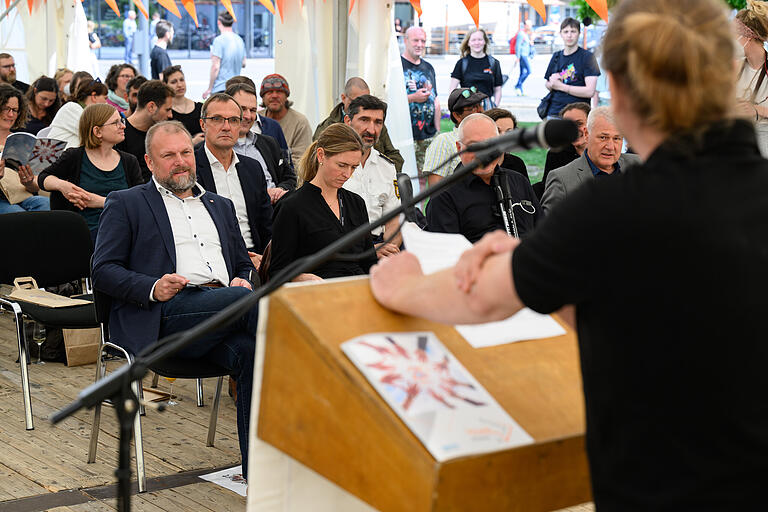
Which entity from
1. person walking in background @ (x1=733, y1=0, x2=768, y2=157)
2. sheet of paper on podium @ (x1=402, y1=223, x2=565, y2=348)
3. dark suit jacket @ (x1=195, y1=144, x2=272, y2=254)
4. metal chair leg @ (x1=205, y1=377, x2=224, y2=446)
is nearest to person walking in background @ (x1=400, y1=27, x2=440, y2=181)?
dark suit jacket @ (x1=195, y1=144, x2=272, y2=254)

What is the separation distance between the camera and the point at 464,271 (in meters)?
1.46

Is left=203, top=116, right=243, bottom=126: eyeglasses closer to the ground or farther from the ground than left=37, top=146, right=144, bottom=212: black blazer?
farther from the ground

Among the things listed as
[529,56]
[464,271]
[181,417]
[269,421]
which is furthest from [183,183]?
[529,56]

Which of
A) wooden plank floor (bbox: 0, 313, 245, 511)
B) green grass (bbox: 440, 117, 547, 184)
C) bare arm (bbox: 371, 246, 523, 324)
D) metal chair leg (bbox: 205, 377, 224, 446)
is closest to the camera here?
bare arm (bbox: 371, 246, 523, 324)

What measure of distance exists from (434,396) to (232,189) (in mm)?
3456

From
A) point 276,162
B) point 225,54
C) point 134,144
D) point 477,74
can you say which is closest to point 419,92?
point 477,74

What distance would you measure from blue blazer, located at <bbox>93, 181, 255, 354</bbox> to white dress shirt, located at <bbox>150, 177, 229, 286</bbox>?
0.23 ft

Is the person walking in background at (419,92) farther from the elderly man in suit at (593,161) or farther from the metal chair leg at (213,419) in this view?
the metal chair leg at (213,419)

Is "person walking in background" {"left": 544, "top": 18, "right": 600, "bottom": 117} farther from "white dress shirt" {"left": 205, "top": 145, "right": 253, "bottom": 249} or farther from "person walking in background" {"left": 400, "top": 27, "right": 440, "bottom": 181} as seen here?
"white dress shirt" {"left": 205, "top": 145, "right": 253, "bottom": 249}

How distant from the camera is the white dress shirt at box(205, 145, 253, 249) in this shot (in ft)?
15.8

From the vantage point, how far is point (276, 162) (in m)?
5.68

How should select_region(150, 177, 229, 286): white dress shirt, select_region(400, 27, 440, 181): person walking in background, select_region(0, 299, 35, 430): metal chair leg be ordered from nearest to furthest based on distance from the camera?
select_region(150, 177, 229, 286): white dress shirt < select_region(0, 299, 35, 430): metal chair leg < select_region(400, 27, 440, 181): person walking in background

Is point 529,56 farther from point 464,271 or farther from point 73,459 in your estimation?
point 464,271

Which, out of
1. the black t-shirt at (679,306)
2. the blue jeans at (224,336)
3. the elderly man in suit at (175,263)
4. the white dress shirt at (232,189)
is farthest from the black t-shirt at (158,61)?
the black t-shirt at (679,306)
